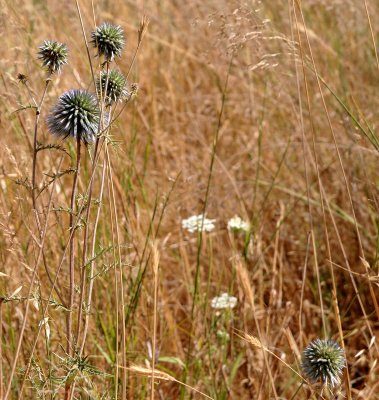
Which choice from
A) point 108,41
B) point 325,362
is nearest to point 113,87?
point 108,41

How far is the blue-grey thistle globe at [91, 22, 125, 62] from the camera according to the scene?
5.51 feet

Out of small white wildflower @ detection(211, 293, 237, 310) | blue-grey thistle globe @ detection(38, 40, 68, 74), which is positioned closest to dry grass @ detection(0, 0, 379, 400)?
small white wildflower @ detection(211, 293, 237, 310)

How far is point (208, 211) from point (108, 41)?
1615mm

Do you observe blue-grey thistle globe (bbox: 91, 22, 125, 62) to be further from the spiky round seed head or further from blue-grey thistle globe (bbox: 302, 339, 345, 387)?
blue-grey thistle globe (bbox: 302, 339, 345, 387)

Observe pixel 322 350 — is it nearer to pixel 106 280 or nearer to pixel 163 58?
pixel 106 280

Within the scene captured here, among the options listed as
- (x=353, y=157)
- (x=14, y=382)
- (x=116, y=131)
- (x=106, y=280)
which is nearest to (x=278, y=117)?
(x=353, y=157)

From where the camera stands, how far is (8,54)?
3.21 m

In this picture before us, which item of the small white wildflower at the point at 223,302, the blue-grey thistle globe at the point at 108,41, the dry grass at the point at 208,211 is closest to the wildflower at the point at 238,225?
the dry grass at the point at 208,211

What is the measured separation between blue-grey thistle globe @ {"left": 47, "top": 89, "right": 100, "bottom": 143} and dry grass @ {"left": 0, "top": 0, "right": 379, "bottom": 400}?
0.07 m

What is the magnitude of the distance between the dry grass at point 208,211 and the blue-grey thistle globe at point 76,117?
0.07m

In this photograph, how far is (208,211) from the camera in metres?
3.21

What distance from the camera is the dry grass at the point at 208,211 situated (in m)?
1.99

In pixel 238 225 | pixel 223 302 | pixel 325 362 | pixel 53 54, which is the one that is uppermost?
pixel 53 54

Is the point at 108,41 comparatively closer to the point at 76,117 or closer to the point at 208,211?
the point at 76,117
